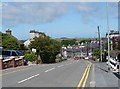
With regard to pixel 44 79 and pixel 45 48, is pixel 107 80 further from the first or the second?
pixel 45 48

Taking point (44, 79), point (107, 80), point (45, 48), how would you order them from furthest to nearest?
point (45, 48), point (44, 79), point (107, 80)

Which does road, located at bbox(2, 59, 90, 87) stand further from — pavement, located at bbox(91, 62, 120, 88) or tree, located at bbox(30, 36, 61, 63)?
tree, located at bbox(30, 36, 61, 63)

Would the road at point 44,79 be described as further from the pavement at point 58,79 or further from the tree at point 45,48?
the tree at point 45,48

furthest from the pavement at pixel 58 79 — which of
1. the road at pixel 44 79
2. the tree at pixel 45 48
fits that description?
the tree at pixel 45 48

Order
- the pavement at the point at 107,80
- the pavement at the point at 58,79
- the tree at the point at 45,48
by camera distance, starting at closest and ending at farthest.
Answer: the pavement at the point at 107,80, the pavement at the point at 58,79, the tree at the point at 45,48

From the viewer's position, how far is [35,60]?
2697 inches

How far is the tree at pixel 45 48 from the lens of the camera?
76.7 metres

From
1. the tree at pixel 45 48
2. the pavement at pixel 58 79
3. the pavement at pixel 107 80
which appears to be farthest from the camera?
the tree at pixel 45 48

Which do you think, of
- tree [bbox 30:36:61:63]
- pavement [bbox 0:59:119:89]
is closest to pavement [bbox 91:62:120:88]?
pavement [bbox 0:59:119:89]

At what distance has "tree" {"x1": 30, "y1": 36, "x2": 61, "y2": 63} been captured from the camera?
7669cm

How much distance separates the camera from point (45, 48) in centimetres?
7700

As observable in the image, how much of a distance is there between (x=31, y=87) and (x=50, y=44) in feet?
207

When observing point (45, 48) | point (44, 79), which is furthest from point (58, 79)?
point (45, 48)

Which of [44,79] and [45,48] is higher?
[45,48]
